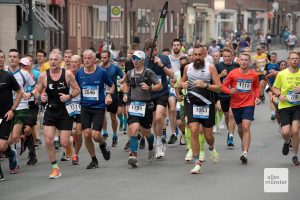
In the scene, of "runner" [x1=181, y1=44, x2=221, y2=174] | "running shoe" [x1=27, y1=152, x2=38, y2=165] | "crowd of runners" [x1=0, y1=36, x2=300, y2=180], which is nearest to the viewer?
"crowd of runners" [x1=0, y1=36, x2=300, y2=180]

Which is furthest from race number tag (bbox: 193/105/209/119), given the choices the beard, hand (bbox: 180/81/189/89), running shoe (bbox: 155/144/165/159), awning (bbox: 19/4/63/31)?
awning (bbox: 19/4/63/31)

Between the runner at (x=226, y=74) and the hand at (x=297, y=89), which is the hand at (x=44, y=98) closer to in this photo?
the hand at (x=297, y=89)

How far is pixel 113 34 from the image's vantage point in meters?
61.9

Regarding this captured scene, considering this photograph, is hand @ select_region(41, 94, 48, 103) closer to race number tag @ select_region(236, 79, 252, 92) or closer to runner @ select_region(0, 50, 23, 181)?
runner @ select_region(0, 50, 23, 181)

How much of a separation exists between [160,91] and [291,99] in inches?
94.2

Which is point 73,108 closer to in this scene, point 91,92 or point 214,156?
point 91,92

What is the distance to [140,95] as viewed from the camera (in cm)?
1514

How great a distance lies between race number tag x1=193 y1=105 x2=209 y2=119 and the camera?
14398 millimetres

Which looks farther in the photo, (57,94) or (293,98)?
(293,98)

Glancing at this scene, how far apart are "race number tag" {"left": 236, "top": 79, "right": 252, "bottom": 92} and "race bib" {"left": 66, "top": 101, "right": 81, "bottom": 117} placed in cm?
262

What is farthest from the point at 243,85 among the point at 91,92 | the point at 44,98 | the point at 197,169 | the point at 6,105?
the point at 6,105

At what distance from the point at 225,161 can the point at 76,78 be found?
9.30 feet

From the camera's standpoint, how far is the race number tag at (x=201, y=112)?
14398 mm

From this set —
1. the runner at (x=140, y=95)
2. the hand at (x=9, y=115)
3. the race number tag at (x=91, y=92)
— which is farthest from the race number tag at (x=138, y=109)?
the hand at (x=9, y=115)
